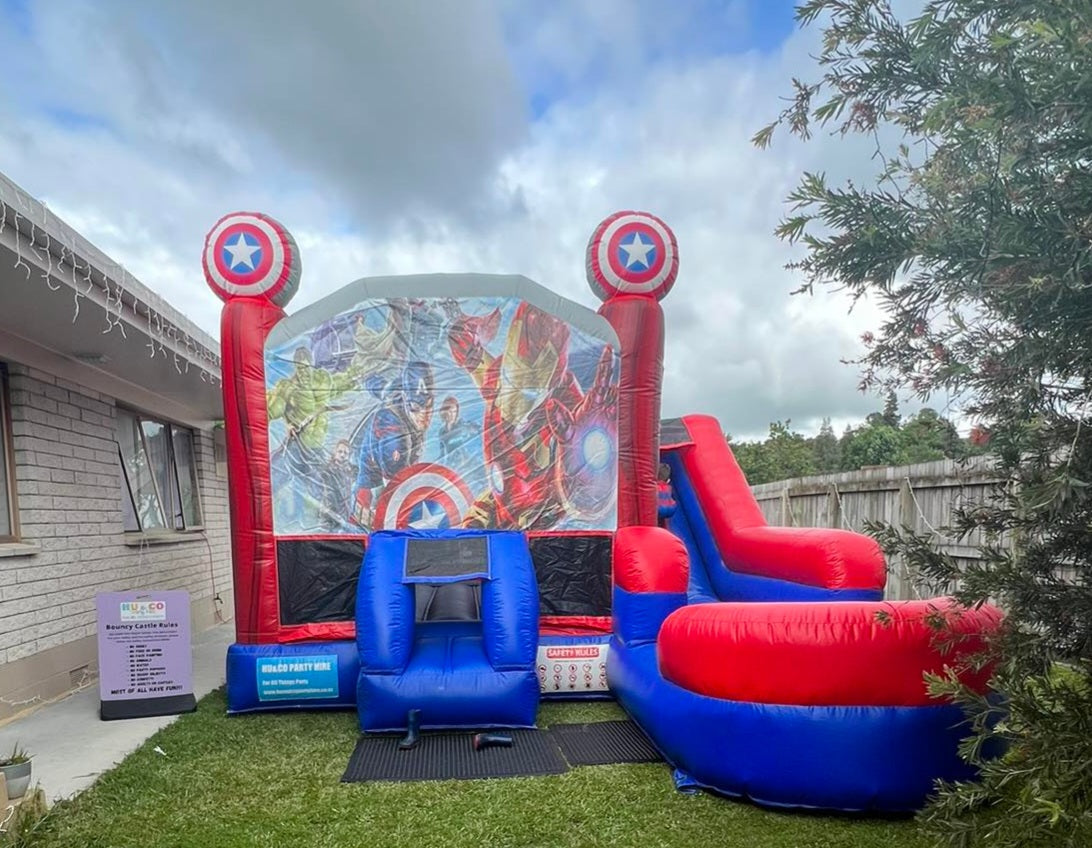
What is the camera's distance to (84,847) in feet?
8.31

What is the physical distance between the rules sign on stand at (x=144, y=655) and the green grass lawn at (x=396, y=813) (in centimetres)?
73

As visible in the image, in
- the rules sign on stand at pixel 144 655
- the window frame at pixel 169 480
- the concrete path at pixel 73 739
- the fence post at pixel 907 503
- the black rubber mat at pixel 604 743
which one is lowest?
the black rubber mat at pixel 604 743

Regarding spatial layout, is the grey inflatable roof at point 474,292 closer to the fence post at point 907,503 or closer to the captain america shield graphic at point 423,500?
the captain america shield graphic at point 423,500

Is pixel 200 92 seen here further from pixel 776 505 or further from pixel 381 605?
pixel 776 505

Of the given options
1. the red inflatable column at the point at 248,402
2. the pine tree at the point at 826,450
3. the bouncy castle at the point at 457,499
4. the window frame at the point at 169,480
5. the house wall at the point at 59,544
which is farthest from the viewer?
the pine tree at the point at 826,450

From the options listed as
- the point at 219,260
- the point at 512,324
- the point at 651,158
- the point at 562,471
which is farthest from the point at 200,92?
the point at 562,471

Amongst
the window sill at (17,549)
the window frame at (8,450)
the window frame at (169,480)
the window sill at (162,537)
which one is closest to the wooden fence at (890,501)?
the window sill at (17,549)

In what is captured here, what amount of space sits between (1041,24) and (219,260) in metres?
4.27

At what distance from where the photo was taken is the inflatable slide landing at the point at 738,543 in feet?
12.9

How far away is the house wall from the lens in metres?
4.25

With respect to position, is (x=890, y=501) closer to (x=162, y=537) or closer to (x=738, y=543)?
(x=738, y=543)

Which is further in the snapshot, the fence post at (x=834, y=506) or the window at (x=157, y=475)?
the fence post at (x=834, y=506)

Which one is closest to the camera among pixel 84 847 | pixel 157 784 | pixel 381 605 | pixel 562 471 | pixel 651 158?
pixel 84 847

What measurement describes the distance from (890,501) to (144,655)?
563 cm
